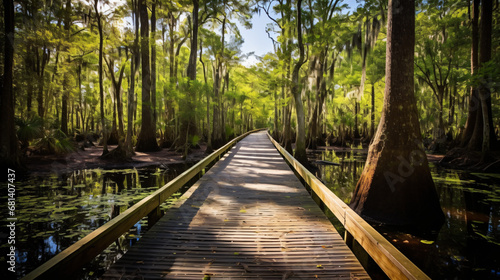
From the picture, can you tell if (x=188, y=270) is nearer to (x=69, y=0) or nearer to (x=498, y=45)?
(x=69, y=0)

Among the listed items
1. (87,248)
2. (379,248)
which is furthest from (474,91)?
(87,248)

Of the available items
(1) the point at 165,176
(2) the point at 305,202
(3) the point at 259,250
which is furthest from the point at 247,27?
(3) the point at 259,250

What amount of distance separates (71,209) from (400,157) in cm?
798

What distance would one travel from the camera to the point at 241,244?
3480 millimetres

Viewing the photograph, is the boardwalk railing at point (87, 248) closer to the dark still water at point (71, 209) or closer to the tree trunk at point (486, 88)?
the dark still water at point (71, 209)

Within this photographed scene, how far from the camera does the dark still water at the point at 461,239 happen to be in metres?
3.80

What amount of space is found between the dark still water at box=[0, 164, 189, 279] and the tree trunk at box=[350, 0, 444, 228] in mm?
5244

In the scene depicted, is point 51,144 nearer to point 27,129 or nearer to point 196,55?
point 27,129

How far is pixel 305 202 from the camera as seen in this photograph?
5.50 m

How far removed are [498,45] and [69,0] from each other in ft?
87.6

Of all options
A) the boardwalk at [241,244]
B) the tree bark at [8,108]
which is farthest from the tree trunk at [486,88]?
the tree bark at [8,108]

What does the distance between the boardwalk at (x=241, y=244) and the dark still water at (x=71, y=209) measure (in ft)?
3.78

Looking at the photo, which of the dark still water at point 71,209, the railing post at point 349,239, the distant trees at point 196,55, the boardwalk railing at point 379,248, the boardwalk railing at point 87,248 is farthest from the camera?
the distant trees at point 196,55

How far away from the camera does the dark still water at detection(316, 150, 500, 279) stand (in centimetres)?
380
